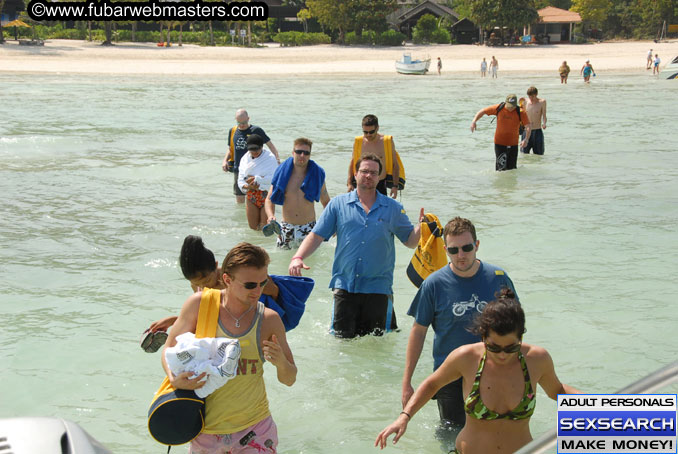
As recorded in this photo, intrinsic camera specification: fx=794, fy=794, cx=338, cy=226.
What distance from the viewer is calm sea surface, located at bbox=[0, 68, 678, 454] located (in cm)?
650

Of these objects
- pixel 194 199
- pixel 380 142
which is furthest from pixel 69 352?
pixel 194 199

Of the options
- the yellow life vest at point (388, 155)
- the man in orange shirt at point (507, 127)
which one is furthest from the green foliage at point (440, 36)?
the yellow life vest at point (388, 155)

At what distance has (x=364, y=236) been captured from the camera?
20.5ft

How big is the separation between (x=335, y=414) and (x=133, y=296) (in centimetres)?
372

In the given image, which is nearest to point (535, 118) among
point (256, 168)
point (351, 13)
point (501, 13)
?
point (256, 168)

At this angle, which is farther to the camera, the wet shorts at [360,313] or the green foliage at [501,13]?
the green foliage at [501,13]

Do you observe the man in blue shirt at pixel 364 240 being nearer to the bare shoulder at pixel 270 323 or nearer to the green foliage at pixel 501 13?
the bare shoulder at pixel 270 323

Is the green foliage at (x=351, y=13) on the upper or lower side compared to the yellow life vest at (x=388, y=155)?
upper

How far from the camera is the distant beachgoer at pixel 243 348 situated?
12.4 feet

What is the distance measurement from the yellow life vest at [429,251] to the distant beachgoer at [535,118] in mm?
11269

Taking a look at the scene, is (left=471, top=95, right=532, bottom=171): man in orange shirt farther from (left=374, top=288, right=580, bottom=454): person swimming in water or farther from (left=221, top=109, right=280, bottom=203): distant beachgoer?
(left=374, top=288, right=580, bottom=454): person swimming in water

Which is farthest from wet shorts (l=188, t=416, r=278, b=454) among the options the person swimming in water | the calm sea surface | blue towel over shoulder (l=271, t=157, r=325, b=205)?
blue towel over shoulder (l=271, t=157, r=325, b=205)

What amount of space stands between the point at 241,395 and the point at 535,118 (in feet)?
47.2

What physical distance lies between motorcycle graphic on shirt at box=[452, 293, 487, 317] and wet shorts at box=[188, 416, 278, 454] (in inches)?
51.0
